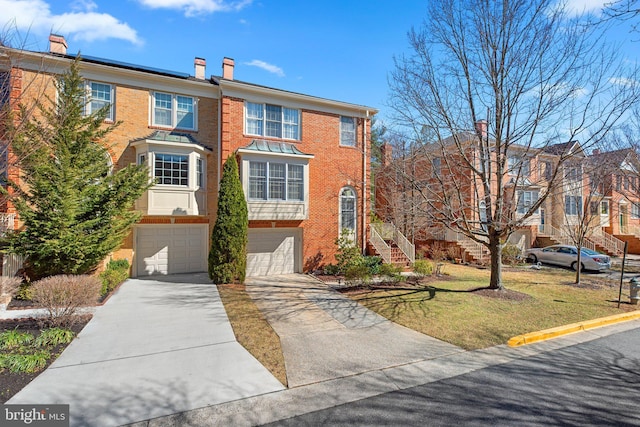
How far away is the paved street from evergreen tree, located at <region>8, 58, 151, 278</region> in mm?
9018

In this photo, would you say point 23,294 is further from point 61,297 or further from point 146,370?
point 146,370

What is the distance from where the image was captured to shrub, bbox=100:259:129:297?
392 inches

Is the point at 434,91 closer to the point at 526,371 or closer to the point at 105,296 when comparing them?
the point at 526,371

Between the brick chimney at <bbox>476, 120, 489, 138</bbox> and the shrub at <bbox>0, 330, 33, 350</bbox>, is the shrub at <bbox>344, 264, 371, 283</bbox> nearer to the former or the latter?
the brick chimney at <bbox>476, 120, 489, 138</bbox>

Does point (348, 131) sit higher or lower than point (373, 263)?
higher

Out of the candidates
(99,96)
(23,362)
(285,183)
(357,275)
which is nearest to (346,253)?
(357,275)

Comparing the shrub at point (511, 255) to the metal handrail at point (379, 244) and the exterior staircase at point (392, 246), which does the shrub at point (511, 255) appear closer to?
the exterior staircase at point (392, 246)

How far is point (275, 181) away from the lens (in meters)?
14.2

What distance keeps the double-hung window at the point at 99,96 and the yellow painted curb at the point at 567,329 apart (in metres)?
15.5

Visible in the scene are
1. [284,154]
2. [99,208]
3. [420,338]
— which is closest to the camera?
[420,338]

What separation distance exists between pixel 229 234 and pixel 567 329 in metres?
10.7

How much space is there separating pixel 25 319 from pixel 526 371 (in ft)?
35.8

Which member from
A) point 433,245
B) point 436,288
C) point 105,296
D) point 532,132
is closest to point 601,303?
point 436,288

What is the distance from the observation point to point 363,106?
646 inches
